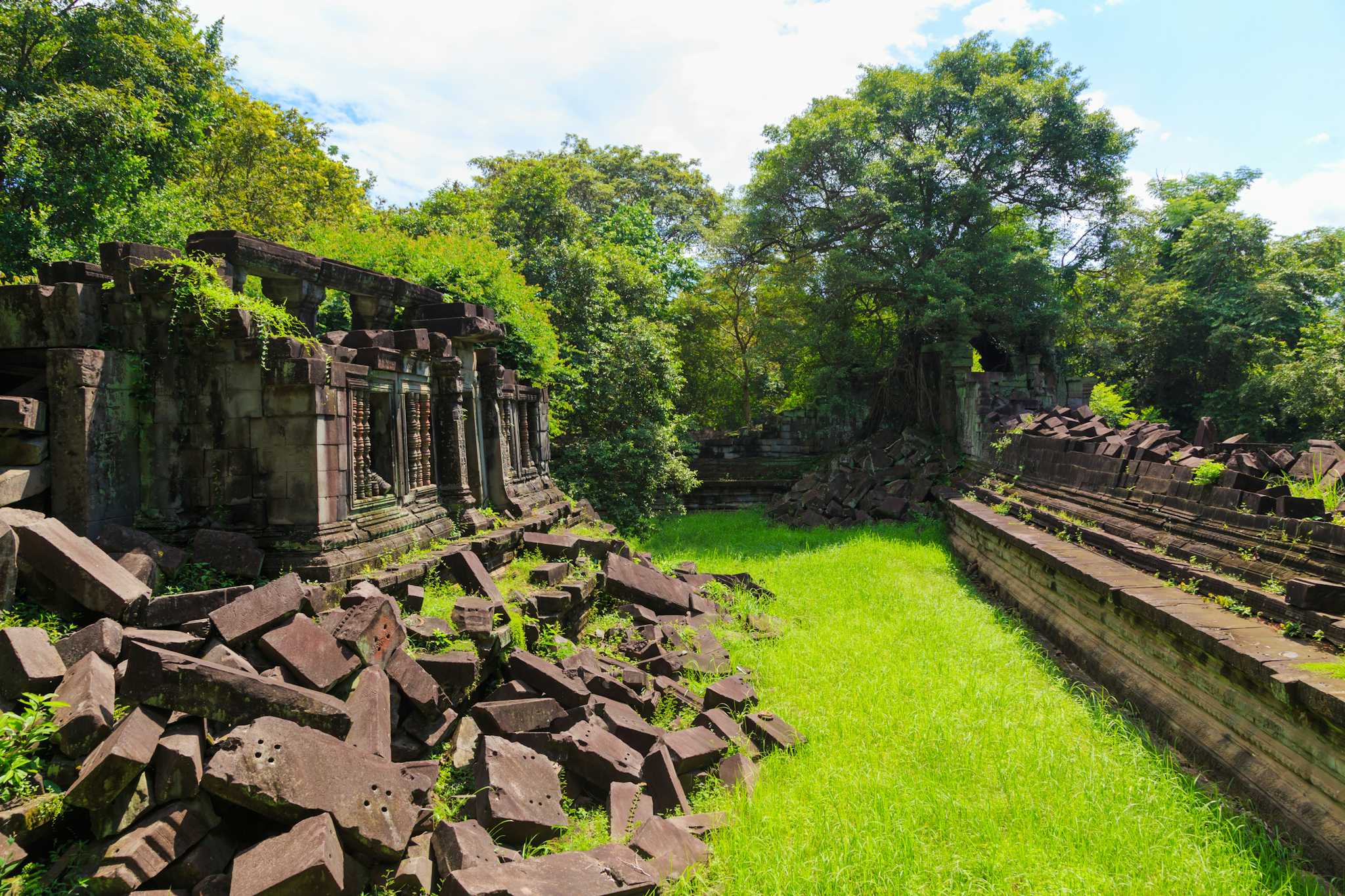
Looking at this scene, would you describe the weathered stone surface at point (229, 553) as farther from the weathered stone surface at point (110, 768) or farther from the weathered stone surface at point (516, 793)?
the weathered stone surface at point (516, 793)

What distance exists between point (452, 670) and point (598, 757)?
1.10 meters

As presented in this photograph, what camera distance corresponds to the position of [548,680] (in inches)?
189

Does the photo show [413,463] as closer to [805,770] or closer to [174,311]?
[174,311]

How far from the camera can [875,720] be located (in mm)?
4977

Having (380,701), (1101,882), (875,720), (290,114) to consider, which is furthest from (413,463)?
(290,114)

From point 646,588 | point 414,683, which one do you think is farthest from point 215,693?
point 646,588

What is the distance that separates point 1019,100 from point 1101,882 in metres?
17.6

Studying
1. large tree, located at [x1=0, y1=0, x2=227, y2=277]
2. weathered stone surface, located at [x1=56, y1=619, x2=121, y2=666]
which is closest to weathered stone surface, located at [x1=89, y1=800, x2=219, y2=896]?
weathered stone surface, located at [x1=56, y1=619, x2=121, y2=666]

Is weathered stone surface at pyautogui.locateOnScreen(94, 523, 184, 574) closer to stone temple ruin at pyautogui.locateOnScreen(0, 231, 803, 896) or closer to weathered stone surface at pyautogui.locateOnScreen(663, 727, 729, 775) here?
stone temple ruin at pyautogui.locateOnScreen(0, 231, 803, 896)

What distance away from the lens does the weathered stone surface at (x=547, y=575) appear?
262 inches

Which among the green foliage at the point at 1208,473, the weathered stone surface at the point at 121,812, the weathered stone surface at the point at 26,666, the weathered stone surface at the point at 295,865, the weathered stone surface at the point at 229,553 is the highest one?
the green foliage at the point at 1208,473

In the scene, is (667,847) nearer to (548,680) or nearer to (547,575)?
(548,680)

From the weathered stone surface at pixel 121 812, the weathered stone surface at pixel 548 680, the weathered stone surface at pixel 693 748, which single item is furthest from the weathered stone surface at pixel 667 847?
the weathered stone surface at pixel 121 812

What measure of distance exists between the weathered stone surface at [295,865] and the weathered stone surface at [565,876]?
1.54ft
